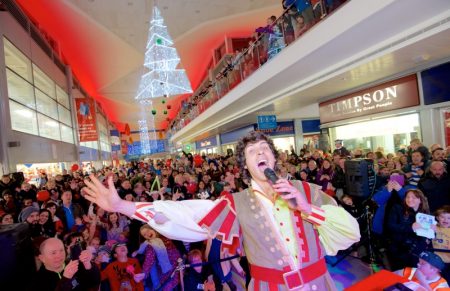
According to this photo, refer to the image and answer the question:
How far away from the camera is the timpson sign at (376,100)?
289 inches

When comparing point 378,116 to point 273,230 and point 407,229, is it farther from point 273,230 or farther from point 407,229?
point 273,230

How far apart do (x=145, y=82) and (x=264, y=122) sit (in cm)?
623

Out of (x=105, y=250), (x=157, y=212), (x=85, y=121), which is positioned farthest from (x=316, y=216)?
(x=85, y=121)

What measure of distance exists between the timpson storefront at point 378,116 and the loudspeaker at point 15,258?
8208mm

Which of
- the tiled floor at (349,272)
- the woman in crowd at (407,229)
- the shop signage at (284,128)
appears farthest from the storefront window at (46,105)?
the woman in crowd at (407,229)

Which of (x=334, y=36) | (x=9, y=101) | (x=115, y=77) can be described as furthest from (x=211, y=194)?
(x=115, y=77)

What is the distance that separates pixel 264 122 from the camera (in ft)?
37.6

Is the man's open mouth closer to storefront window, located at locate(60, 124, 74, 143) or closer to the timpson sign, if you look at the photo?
the timpson sign

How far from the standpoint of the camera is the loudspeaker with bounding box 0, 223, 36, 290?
1.92 m

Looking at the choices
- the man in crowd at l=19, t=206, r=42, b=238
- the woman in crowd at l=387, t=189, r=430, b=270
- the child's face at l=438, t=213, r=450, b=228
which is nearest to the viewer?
the child's face at l=438, t=213, r=450, b=228

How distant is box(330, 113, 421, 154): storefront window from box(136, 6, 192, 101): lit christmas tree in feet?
22.8

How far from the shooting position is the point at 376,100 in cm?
834

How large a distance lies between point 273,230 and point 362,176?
2.70m

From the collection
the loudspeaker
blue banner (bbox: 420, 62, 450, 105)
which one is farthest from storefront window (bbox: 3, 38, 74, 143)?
blue banner (bbox: 420, 62, 450, 105)
